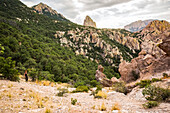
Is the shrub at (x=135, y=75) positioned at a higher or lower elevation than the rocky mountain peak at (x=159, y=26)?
lower

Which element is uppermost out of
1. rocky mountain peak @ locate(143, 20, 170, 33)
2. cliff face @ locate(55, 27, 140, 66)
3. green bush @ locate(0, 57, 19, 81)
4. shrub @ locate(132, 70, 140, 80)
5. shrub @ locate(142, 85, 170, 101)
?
rocky mountain peak @ locate(143, 20, 170, 33)

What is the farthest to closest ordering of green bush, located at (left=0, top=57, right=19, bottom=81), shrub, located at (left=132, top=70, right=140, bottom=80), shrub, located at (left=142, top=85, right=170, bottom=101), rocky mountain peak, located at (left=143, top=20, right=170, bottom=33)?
1. rocky mountain peak, located at (left=143, top=20, right=170, bottom=33)
2. shrub, located at (left=132, top=70, right=140, bottom=80)
3. green bush, located at (left=0, top=57, right=19, bottom=81)
4. shrub, located at (left=142, top=85, right=170, bottom=101)

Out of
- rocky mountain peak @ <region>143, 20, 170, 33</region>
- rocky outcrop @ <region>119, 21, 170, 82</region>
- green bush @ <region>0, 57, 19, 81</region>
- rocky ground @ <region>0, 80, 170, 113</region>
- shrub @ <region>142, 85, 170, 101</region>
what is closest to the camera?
rocky ground @ <region>0, 80, 170, 113</region>

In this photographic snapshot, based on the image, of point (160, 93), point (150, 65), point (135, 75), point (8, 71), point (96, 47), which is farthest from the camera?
point (96, 47)

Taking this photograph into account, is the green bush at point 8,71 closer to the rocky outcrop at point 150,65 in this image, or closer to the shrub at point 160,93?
the shrub at point 160,93

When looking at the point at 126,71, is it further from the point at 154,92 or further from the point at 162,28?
the point at 162,28

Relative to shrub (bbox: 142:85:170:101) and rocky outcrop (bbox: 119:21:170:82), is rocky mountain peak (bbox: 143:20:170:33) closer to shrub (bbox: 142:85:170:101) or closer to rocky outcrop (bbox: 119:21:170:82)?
rocky outcrop (bbox: 119:21:170:82)

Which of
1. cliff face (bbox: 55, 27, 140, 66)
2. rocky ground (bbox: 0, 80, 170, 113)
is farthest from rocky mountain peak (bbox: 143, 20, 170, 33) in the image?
rocky ground (bbox: 0, 80, 170, 113)

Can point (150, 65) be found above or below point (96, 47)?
below

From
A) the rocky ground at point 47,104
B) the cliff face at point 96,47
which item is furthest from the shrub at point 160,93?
the cliff face at point 96,47

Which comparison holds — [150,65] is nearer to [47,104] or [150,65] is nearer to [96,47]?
[47,104]

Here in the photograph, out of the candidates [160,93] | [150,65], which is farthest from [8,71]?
[150,65]

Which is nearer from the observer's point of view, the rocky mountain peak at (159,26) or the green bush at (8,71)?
the green bush at (8,71)

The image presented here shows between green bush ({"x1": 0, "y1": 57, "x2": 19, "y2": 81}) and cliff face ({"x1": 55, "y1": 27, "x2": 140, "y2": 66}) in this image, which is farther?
cliff face ({"x1": 55, "y1": 27, "x2": 140, "y2": 66})
